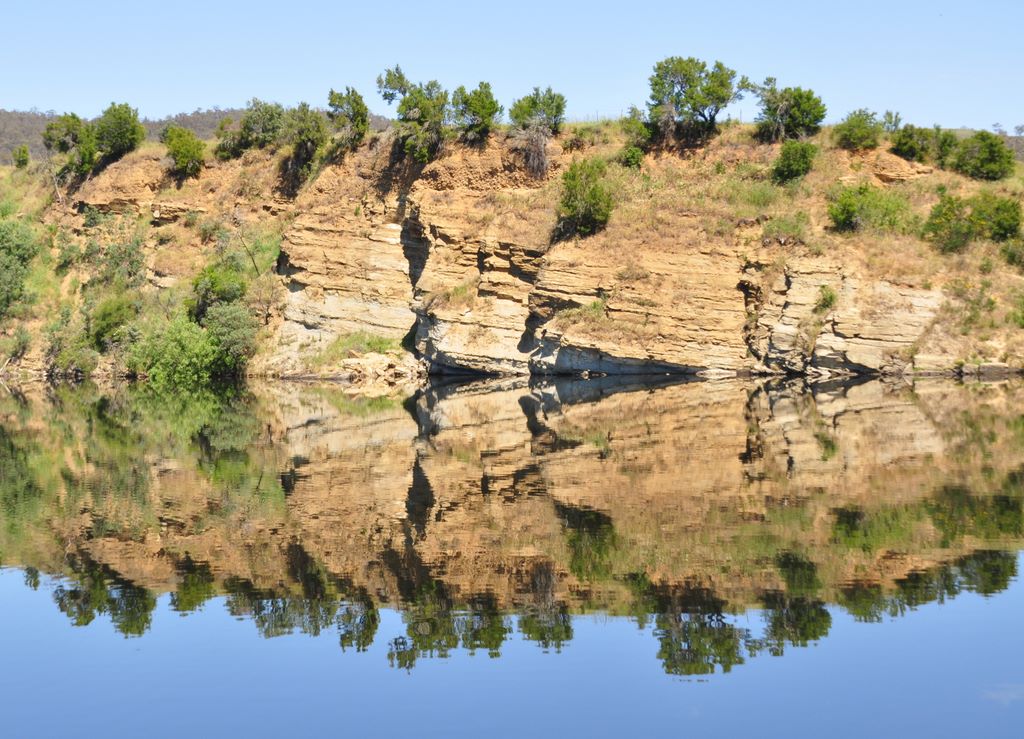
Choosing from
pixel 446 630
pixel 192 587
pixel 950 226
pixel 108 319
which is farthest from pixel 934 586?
pixel 108 319

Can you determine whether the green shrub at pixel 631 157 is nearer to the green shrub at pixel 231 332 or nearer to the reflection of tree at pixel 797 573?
the green shrub at pixel 231 332

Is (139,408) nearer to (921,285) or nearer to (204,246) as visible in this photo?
(204,246)

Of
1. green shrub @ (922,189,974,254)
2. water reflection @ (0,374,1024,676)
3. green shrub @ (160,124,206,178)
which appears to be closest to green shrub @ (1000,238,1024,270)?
green shrub @ (922,189,974,254)

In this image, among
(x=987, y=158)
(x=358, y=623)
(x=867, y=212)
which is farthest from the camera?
(x=987, y=158)

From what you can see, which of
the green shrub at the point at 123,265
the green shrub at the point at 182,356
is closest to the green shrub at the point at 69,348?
the green shrub at the point at 123,265

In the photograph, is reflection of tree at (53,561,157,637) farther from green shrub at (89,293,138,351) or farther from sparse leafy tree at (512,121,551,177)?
green shrub at (89,293,138,351)

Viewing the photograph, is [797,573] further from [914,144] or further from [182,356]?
[182,356]

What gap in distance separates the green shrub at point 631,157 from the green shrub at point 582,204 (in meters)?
5.26

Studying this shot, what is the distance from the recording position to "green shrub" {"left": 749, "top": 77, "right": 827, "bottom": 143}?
2060 inches

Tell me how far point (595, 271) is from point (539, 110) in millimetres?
13542

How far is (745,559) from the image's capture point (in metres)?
15.3

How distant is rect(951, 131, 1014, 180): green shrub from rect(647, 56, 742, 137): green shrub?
36.5 feet

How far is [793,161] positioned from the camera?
48.9m

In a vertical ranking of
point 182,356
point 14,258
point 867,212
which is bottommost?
point 182,356
